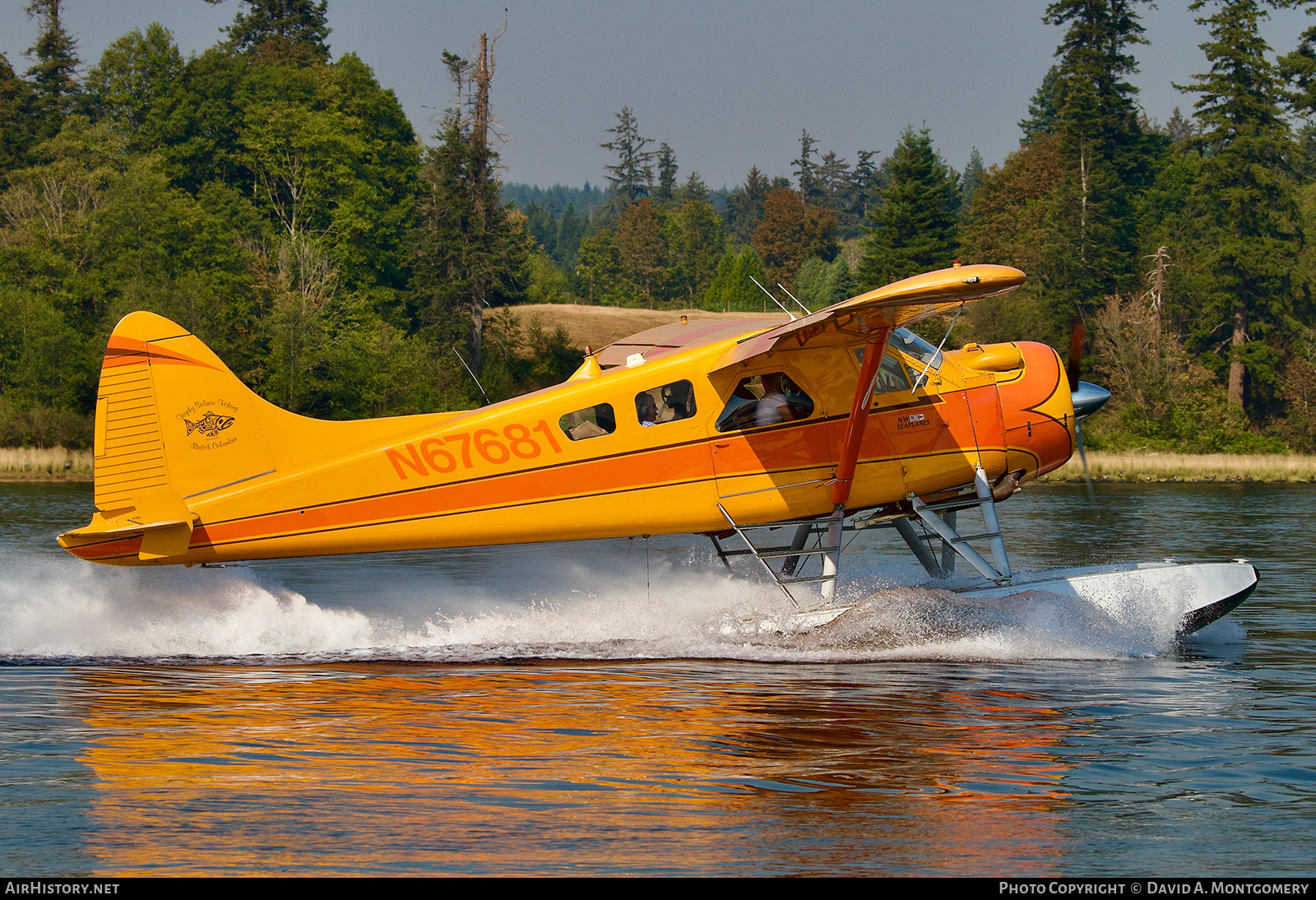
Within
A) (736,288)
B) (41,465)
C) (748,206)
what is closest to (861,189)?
(748,206)

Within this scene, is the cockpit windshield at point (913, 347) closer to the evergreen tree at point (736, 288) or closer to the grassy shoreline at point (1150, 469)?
the grassy shoreline at point (1150, 469)

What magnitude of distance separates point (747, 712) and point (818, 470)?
99.5 inches

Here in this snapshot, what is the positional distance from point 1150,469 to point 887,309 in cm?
2630

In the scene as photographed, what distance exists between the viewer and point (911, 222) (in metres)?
55.0

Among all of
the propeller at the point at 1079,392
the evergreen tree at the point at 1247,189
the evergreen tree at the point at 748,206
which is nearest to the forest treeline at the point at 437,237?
the evergreen tree at the point at 1247,189

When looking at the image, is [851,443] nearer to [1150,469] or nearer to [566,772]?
[566,772]

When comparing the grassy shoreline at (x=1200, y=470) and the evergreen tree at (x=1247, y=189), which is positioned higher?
the evergreen tree at (x=1247, y=189)

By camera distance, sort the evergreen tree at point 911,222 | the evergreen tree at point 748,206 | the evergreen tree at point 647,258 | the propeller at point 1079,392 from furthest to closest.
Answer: the evergreen tree at point 748,206, the evergreen tree at point 647,258, the evergreen tree at point 911,222, the propeller at point 1079,392

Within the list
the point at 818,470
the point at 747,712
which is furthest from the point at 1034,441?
the point at 747,712

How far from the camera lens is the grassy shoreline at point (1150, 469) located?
31.2m

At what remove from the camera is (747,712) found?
24.3 feet

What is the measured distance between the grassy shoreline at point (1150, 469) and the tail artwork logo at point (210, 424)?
24920 millimetres

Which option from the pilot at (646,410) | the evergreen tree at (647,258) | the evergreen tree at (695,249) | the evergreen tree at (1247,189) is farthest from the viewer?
the evergreen tree at (695,249)
